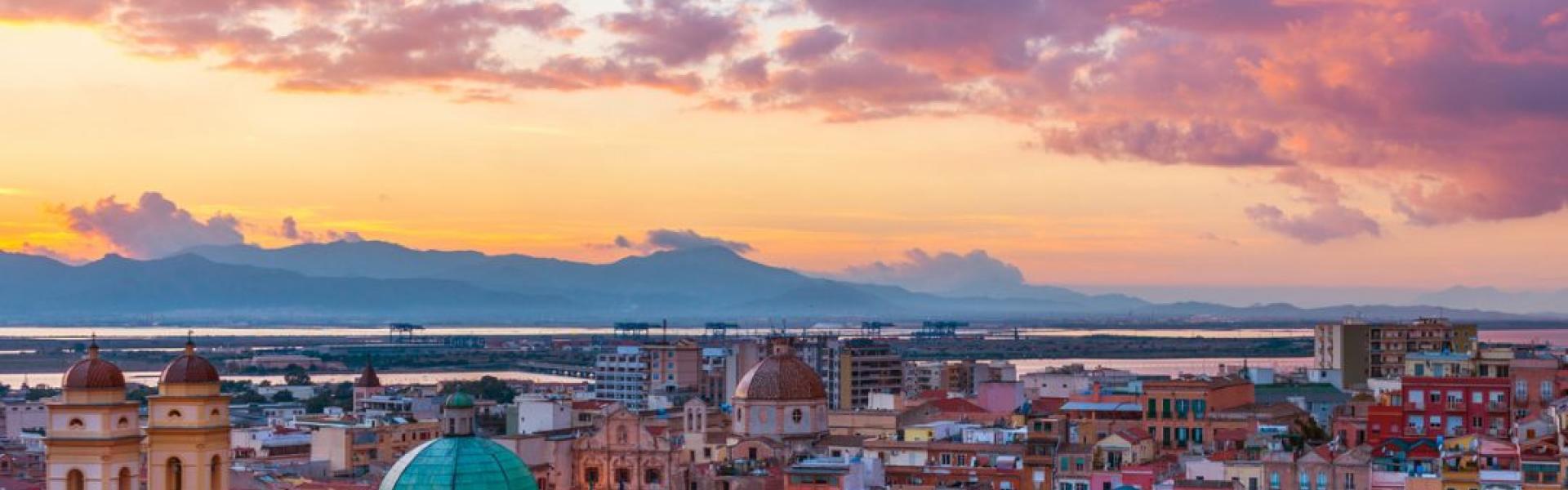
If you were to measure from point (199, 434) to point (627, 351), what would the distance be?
315ft

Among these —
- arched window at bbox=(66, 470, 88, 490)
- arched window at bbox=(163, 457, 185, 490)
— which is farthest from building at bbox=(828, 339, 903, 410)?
arched window at bbox=(66, 470, 88, 490)

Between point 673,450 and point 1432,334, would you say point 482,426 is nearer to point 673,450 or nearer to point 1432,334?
point 673,450

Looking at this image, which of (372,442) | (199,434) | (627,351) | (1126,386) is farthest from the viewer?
(627,351)

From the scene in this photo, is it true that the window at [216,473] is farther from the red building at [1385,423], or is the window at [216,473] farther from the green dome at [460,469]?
the red building at [1385,423]

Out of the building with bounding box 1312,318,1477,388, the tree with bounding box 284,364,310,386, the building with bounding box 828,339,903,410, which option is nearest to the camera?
the building with bounding box 1312,318,1477,388

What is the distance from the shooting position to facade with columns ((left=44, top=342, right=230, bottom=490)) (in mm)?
41500

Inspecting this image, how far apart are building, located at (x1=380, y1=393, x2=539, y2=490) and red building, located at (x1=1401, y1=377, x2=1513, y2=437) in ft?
97.4

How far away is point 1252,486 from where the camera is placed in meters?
55.7

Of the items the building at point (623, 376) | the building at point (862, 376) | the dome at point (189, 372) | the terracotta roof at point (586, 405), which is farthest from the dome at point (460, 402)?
the building at point (623, 376)

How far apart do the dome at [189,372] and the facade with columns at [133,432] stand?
2 cm

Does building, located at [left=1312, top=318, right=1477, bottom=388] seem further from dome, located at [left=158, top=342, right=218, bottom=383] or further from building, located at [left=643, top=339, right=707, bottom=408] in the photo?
dome, located at [left=158, top=342, right=218, bottom=383]

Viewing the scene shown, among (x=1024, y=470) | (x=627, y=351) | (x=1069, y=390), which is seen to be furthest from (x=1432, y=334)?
(x=627, y=351)

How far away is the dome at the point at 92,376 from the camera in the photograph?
4159 centimetres

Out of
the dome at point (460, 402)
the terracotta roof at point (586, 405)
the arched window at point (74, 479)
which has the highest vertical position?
the dome at point (460, 402)
